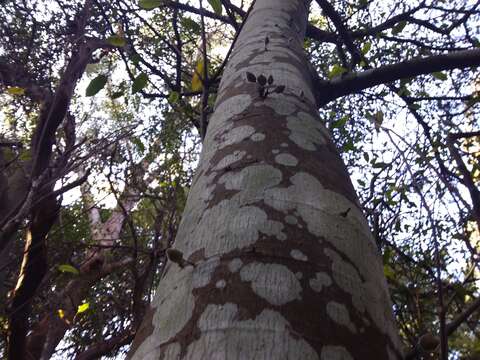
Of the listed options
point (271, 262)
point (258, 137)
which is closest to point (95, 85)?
point (258, 137)

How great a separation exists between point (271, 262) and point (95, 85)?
125 cm

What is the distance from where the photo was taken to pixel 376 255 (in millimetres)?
825

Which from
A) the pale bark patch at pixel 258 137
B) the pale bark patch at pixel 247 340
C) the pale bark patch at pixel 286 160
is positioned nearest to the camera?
the pale bark patch at pixel 247 340

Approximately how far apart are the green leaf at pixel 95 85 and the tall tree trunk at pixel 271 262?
2.29ft

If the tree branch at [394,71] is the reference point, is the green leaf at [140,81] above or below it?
below

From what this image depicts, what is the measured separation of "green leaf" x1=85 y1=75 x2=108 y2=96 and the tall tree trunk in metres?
0.70

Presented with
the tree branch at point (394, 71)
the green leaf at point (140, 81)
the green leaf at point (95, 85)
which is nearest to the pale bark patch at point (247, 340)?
the green leaf at point (95, 85)

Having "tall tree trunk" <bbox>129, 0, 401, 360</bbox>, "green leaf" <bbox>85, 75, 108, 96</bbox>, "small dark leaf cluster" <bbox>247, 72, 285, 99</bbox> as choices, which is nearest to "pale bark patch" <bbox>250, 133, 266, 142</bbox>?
"tall tree trunk" <bbox>129, 0, 401, 360</bbox>

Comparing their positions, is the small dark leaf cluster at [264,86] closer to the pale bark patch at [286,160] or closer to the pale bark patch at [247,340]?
the pale bark patch at [286,160]

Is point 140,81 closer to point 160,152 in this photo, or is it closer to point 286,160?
point 286,160

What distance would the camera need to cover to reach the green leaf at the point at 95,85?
1598 millimetres

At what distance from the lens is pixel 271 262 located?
0.64 meters

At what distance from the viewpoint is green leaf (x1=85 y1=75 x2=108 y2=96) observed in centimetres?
160

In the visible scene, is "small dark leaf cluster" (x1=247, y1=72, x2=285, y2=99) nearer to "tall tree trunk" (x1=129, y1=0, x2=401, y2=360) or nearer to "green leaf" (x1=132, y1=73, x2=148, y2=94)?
"tall tree trunk" (x1=129, y1=0, x2=401, y2=360)
